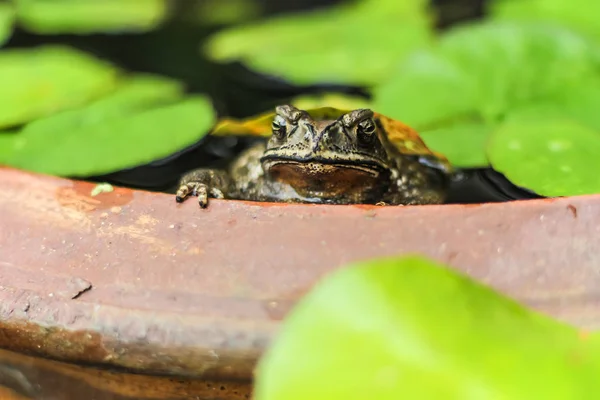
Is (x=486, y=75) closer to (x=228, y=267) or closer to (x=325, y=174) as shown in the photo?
(x=325, y=174)

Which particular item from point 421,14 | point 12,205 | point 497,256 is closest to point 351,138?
point 497,256

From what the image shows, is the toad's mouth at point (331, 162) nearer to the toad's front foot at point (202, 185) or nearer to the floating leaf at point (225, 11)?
the toad's front foot at point (202, 185)

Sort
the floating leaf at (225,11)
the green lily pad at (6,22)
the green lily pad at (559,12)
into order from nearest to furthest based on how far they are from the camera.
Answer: the green lily pad at (559,12)
the green lily pad at (6,22)
the floating leaf at (225,11)

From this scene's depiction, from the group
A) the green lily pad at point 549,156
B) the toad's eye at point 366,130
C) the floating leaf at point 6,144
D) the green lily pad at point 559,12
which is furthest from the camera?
the green lily pad at point 559,12

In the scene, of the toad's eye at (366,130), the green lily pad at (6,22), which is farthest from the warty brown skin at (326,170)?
the green lily pad at (6,22)

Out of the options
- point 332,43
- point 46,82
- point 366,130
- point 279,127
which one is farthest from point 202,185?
point 332,43

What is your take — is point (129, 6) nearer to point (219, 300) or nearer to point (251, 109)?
point (251, 109)
